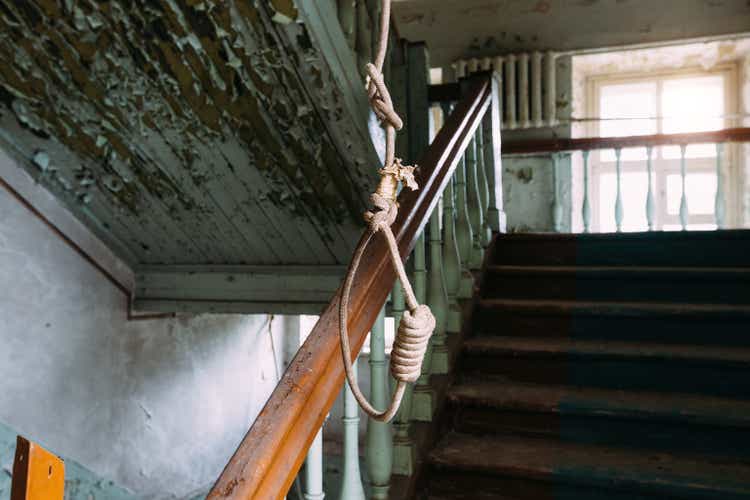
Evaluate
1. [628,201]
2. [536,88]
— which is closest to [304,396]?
[536,88]

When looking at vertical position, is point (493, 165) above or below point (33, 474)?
above

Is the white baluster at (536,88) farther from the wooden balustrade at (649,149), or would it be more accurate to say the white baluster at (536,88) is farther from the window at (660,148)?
the window at (660,148)

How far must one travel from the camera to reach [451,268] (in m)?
1.83

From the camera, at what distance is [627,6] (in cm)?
440

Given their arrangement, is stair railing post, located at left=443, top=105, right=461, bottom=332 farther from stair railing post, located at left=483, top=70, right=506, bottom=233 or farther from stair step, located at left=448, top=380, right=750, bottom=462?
stair railing post, located at left=483, top=70, right=506, bottom=233

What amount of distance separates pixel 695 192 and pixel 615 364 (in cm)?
376

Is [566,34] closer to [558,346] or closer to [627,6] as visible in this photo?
[627,6]

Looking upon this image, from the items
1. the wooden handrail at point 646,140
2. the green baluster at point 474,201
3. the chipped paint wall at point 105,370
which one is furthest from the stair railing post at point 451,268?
the wooden handrail at point 646,140

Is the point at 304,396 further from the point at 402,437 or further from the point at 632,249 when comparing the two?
the point at 632,249

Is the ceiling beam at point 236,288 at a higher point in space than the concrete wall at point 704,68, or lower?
lower

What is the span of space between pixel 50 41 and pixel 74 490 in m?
1.76

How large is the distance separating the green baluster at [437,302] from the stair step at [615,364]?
0.62 ft

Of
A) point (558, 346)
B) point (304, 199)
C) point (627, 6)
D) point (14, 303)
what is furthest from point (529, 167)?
point (14, 303)

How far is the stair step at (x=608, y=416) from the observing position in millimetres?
1467
